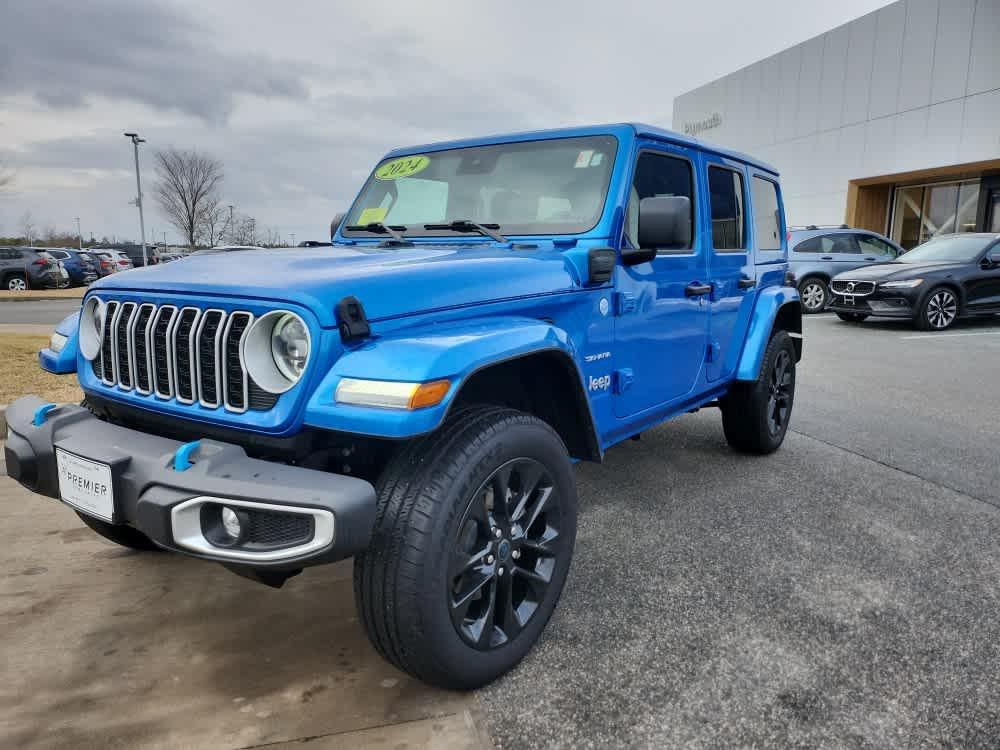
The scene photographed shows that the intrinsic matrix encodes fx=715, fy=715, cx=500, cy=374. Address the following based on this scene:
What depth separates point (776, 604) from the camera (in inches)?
110

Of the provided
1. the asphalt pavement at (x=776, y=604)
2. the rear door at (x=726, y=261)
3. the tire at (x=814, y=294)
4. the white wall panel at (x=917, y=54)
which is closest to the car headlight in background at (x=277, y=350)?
the asphalt pavement at (x=776, y=604)

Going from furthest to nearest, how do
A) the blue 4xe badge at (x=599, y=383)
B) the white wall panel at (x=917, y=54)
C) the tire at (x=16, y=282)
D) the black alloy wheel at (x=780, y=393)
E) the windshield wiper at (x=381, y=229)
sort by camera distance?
the tire at (x=16, y=282) < the white wall panel at (x=917, y=54) < the black alloy wheel at (x=780, y=393) < the windshield wiper at (x=381, y=229) < the blue 4xe badge at (x=599, y=383)

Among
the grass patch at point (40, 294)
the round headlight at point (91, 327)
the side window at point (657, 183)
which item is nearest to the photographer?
the round headlight at point (91, 327)

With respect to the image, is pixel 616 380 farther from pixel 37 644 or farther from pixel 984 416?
pixel 984 416

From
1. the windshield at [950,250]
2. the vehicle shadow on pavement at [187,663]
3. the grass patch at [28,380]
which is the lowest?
the vehicle shadow on pavement at [187,663]

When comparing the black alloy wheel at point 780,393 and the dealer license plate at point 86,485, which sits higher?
the dealer license plate at point 86,485

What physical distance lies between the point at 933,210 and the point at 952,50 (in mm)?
4334

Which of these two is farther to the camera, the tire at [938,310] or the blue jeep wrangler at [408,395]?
the tire at [938,310]

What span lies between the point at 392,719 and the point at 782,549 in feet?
6.65

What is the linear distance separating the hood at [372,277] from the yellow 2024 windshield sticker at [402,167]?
92 centimetres

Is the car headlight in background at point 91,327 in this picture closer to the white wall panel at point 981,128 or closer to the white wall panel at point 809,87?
the white wall panel at point 981,128

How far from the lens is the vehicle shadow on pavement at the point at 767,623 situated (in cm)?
211

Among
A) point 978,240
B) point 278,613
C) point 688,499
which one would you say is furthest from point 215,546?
point 978,240

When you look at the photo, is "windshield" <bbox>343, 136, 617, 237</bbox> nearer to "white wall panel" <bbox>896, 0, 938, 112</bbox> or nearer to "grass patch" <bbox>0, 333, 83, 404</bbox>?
"grass patch" <bbox>0, 333, 83, 404</bbox>
